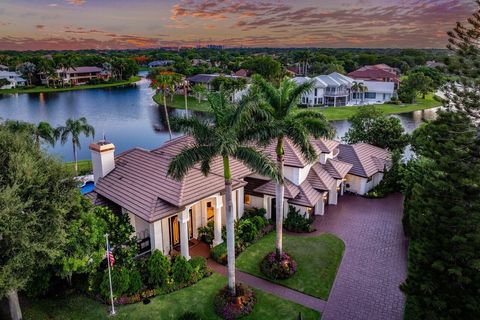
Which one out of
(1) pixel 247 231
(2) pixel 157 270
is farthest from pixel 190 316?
(1) pixel 247 231

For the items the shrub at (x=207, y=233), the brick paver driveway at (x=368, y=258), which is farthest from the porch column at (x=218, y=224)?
the brick paver driveway at (x=368, y=258)

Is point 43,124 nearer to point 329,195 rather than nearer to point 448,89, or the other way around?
point 329,195

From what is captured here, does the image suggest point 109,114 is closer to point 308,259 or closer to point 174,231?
point 174,231

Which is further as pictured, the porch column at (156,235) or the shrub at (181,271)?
the porch column at (156,235)

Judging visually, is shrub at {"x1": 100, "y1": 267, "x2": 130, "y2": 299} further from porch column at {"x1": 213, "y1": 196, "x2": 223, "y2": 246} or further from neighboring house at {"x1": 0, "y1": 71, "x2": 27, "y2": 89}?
neighboring house at {"x1": 0, "y1": 71, "x2": 27, "y2": 89}

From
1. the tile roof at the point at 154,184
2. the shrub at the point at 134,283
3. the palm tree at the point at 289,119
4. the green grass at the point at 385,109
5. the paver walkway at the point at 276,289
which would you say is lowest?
the paver walkway at the point at 276,289

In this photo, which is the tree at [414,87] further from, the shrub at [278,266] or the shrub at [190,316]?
the shrub at [190,316]
